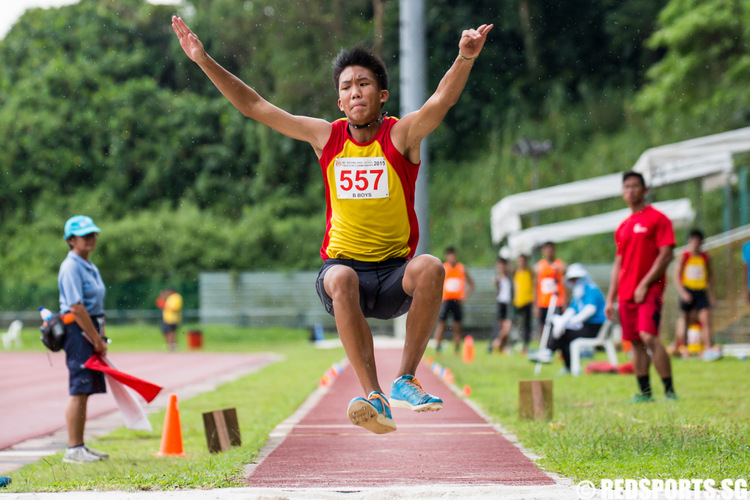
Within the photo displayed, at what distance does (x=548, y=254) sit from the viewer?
16.1 m

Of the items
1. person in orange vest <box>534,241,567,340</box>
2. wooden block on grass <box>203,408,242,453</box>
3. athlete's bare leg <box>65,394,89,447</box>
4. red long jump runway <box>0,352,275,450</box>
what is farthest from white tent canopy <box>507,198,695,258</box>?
athlete's bare leg <box>65,394,89,447</box>

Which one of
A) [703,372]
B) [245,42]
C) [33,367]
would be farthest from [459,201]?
[703,372]

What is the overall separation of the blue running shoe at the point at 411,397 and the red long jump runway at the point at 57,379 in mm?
3389

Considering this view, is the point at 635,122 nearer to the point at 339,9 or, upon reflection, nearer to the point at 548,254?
the point at 339,9

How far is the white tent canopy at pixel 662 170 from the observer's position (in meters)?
16.4

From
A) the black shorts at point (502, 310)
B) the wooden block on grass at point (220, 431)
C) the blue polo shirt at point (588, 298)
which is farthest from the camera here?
the black shorts at point (502, 310)

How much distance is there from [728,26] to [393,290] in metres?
26.5

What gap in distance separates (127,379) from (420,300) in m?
3.61

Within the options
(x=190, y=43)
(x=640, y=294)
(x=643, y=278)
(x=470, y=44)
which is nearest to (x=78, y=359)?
(x=190, y=43)

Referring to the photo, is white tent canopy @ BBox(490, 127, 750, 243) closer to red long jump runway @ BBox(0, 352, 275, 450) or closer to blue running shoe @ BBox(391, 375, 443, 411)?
red long jump runway @ BBox(0, 352, 275, 450)

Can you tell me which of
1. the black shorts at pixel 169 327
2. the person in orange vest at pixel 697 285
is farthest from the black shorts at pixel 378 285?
the black shorts at pixel 169 327

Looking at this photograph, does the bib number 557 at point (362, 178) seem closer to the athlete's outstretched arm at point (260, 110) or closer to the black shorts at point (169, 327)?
the athlete's outstretched arm at point (260, 110)

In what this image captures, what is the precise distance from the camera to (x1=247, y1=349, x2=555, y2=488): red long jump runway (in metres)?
5.57

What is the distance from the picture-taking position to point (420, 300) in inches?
208
